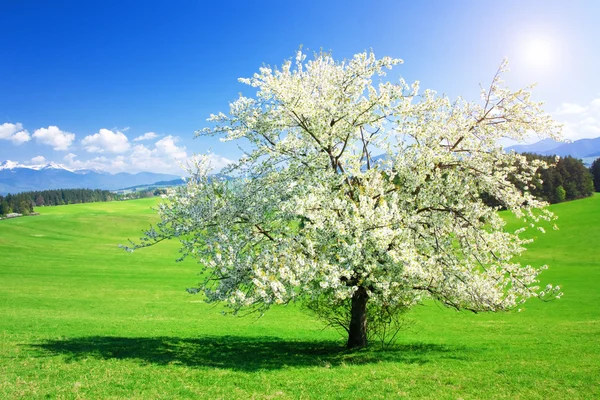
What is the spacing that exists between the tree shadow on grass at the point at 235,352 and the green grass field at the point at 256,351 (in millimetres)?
52

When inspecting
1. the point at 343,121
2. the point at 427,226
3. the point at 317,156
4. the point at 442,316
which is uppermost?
the point at 343,121

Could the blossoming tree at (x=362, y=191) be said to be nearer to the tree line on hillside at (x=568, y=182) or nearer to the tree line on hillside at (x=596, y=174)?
the tree line on hillside at (x=568, y=182)

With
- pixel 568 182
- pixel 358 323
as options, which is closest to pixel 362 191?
pixel 358 323

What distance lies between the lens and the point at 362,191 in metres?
15.7

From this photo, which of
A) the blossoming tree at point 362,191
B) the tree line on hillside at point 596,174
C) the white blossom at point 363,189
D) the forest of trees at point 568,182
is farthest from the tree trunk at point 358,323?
the tree line on hillside at point 596,174

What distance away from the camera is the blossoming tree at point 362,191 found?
48.6 ft

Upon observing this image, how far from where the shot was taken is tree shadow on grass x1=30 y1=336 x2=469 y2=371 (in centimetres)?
1680

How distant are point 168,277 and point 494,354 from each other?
1965 inches

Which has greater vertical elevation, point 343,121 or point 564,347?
point 343,121

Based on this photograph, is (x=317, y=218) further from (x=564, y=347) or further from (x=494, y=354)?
(x=564, y=347)

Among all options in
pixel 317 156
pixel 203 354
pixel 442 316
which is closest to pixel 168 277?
pixel 442 316

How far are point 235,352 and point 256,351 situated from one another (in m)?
1.07

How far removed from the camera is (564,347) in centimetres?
2017

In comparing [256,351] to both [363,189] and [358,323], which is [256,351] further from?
[363,189]
